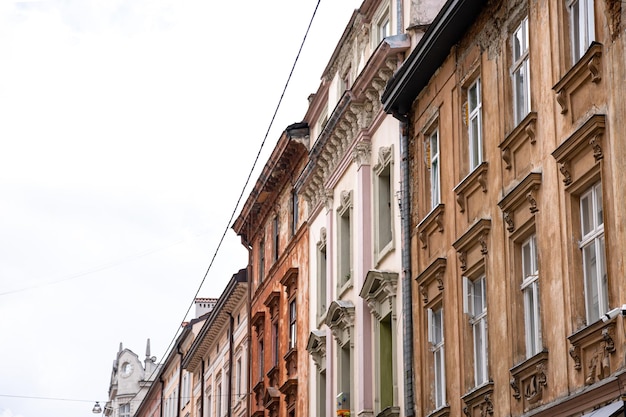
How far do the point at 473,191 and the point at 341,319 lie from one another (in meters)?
7.87

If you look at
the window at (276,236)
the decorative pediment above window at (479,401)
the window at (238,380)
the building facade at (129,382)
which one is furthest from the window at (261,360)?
the building facade at (129,382)

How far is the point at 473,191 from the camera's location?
19.9 meters

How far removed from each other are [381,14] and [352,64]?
2.29 m

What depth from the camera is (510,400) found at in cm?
1758

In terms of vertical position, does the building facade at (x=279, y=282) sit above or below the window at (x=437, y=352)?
above

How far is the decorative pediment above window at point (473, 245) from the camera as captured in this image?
1911 cm

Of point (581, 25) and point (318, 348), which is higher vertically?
point (581, 25)

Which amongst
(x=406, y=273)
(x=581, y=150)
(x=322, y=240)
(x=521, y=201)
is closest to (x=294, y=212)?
(x=322, y=240)

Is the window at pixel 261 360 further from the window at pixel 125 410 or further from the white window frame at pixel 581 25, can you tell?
the window at pixel 125 410

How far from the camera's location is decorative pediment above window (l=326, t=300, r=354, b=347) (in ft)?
87.7

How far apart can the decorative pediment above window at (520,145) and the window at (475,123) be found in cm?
142

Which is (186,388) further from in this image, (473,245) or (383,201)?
(473,245)

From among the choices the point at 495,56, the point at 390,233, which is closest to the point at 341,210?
the point at 390,233

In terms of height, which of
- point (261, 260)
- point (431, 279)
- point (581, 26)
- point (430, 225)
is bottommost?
point (431, 279)
